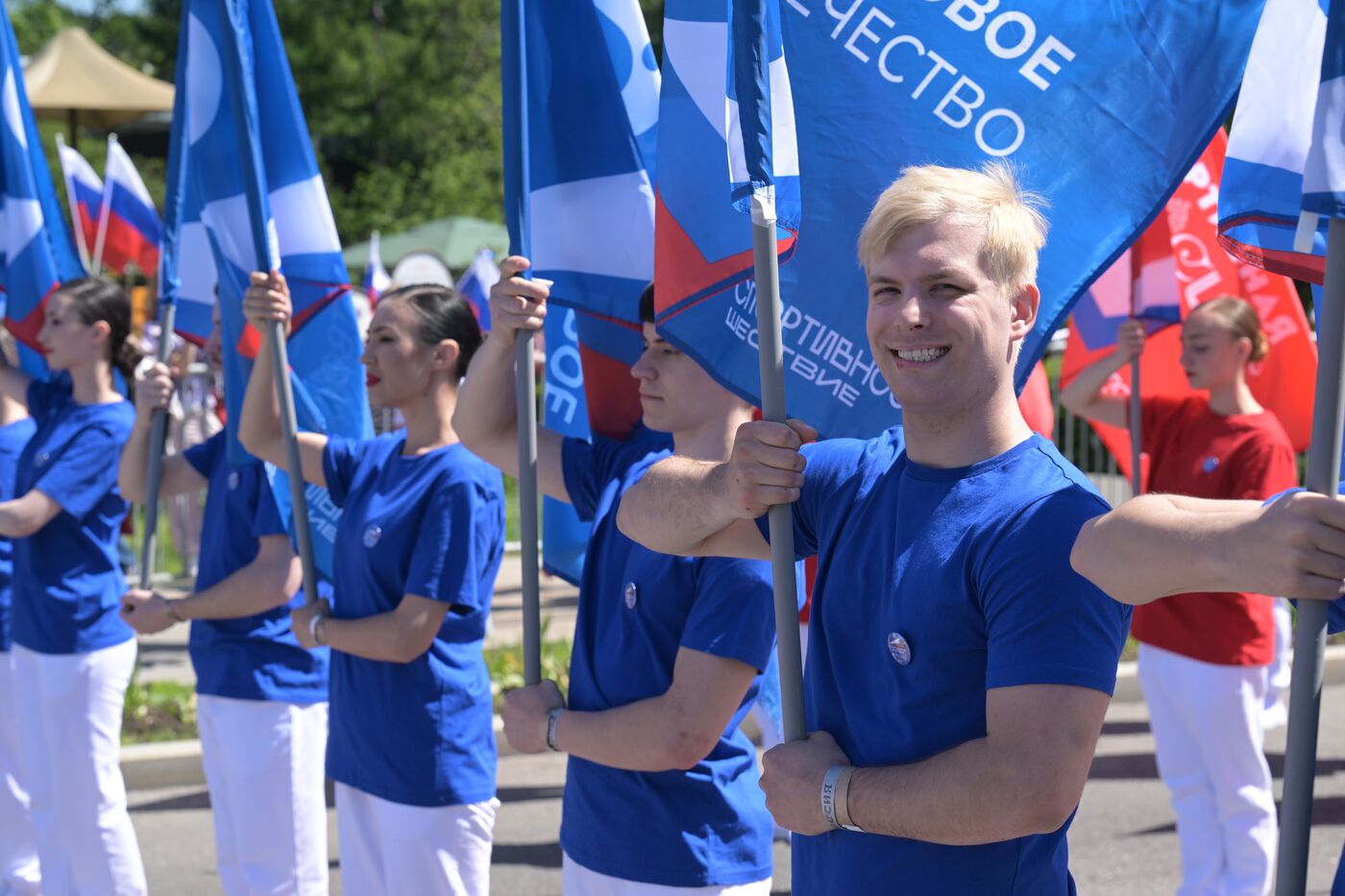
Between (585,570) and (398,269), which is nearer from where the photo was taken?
(585,570)

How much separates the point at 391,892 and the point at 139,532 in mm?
10974

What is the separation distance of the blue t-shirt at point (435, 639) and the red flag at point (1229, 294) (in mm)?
3296

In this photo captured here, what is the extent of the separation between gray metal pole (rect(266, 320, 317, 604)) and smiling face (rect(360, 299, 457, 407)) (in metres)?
0.23

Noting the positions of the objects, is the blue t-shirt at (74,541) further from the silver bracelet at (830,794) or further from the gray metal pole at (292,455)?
the silver bracelet at (830,794)

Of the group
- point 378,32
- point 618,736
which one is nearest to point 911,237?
point 618,736

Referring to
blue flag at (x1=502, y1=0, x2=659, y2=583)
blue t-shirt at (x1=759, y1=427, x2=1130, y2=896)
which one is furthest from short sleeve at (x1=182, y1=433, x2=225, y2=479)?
blue t-shirt at (x1=759, y1=427, x2=1130, y2=896)

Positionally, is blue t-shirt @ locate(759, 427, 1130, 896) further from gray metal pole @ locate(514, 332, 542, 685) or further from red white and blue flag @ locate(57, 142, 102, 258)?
red white and blue flag @ locate(57, 142, 102, 258)

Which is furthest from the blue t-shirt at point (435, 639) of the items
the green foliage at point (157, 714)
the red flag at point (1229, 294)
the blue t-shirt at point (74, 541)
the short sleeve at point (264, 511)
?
the green foliage at point (157, 714)

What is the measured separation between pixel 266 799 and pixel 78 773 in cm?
85

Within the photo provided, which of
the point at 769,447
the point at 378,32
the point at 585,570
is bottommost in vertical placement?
the point at 585,570

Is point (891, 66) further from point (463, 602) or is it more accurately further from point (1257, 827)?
point (1257, 827)

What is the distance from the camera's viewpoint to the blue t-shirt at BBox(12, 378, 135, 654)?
5461 millimetres

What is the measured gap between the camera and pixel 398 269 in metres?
15.3

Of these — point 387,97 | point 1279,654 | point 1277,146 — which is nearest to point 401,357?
point 1277,146
